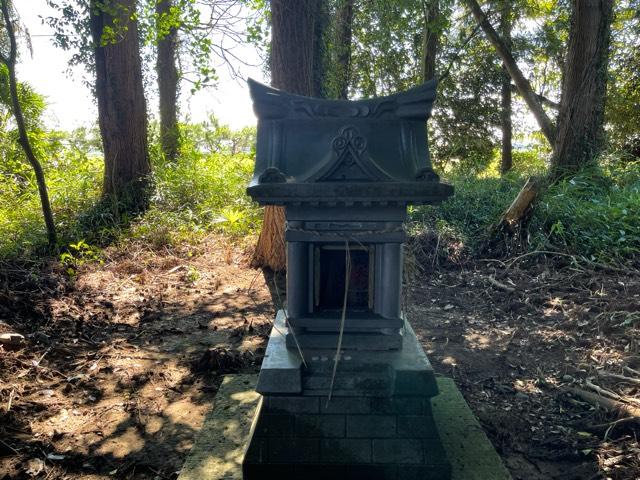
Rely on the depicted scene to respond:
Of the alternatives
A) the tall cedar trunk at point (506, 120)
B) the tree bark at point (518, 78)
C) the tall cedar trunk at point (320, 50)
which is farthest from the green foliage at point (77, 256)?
the tall cedar trunk at point (506, 120)

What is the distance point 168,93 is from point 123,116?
12.3 feet

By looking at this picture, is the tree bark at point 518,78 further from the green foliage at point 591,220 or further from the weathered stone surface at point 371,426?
the weathered stone surface at point 371,426

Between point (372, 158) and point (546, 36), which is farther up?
point (546, 36)

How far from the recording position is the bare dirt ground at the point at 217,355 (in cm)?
336

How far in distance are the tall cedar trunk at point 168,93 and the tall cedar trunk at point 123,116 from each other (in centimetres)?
255

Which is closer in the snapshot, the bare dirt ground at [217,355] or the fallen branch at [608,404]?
the bare dirt ground at [217,355]

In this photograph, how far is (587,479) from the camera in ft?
10.0

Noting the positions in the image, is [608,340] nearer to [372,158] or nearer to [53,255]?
[372,158]

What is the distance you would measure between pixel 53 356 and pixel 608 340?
5.49 meters

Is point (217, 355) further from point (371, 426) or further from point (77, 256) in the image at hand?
point (77, 256)

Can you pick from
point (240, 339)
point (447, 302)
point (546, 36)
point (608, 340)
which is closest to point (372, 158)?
point (240, 339)

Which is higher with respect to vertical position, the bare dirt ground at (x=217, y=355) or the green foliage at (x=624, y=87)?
the green foliage at (x=624, y=87)

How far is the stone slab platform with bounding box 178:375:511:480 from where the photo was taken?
305 centimetres

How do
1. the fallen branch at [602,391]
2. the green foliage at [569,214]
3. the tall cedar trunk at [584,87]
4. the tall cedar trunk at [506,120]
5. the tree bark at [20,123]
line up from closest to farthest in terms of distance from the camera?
1. the fallen branch at [602,391]
2. the tree bark at [20,123]
3. the green foliage at [569,214]
4. the tall cedar trunk at [584,87]
5. the tall cedar trunk at [506,120]
